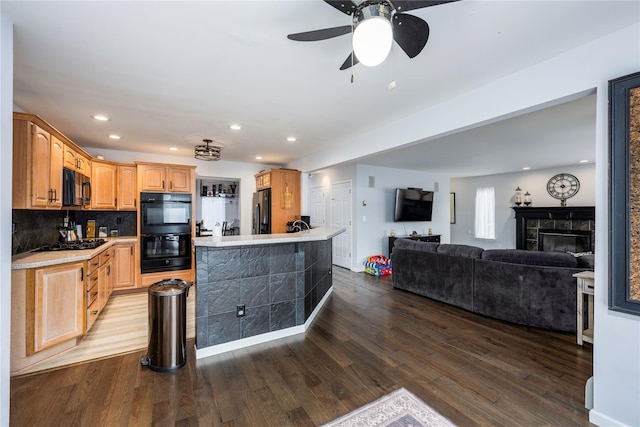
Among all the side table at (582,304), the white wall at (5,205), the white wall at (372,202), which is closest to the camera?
the white wall at (5,205)

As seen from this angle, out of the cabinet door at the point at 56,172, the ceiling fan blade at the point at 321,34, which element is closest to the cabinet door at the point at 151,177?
the cabinet door at the point at 56,172

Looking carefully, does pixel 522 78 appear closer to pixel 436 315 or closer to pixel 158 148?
pixel 436 315

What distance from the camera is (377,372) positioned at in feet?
7.72

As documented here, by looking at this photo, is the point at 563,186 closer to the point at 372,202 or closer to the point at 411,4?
the point at 372,202

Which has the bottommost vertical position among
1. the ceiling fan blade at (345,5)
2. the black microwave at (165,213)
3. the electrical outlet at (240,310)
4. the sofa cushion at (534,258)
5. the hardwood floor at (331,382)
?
the hardwood floor at (331,382)

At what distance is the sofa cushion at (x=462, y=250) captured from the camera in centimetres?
375

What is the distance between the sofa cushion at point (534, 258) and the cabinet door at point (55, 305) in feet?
15.4

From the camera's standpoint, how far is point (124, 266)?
4488 mm

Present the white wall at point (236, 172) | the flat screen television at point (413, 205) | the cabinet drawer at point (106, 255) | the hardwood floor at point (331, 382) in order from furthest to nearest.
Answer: the flat screen television at point (413, 205), the white wall at point (236, 172), the cabinet drawer at point (106, 255), the hardwood floor at point (331, 382)

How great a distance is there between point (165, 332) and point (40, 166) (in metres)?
2.03

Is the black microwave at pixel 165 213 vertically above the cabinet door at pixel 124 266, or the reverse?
the black microwave at pixel 165 213

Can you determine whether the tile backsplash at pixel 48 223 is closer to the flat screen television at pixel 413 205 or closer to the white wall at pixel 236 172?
the white wall at pixel 236 172

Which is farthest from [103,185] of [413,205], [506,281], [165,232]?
[413,205]

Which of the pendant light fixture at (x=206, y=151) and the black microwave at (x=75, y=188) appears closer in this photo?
the black microwave at (x=75, y=188)
